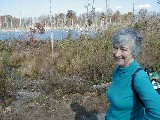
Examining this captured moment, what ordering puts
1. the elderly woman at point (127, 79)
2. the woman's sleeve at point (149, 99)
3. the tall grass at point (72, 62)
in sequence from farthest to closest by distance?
the tall grass at point (72, 62)
the elderly woman at point (127, 79)
the woman's sleeve at point (149, 99)

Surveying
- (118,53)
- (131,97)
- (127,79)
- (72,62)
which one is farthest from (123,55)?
(72,62)

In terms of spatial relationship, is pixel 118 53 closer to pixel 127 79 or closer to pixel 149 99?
pixel 127 79

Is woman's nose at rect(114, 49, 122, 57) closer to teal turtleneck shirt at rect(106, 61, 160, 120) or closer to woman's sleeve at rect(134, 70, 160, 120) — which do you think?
teal turtleneck shirt at rect(106, 61, 160, 120)

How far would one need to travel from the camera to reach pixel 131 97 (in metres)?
2.47

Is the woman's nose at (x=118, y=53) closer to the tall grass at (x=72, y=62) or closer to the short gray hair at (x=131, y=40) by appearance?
the short gray hair at (x=131, y=40)

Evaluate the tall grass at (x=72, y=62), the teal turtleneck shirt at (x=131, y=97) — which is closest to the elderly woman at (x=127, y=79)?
the teal turtleneck shirt at (x=131, y=97)

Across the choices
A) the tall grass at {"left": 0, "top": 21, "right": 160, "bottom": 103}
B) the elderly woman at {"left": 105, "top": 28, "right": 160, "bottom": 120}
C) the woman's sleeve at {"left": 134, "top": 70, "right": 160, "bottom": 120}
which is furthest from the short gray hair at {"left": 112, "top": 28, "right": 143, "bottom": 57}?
the tall grass at {"left": 0, "top": 21, "right": 160, "bottom": 103}

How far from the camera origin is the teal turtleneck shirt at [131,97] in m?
2.28

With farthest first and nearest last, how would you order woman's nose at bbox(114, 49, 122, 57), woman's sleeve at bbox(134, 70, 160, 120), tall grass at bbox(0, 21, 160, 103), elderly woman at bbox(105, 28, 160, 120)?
tall grass at bbox(0, 21, 160, 103)
woman's nose at bbox(114, 49, 122, 57)
elderly woman at bbox(105, 28, 160, 120)
woman's sleeve at bbox(134, 70, 160, 120)

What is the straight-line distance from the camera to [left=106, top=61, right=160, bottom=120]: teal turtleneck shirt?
228 cm

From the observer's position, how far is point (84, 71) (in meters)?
9.53

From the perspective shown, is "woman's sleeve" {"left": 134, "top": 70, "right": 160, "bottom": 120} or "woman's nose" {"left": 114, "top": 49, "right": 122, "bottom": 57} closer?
"woman's sleeve" {"left": 134, "top": 70, "right": 160, "bottom": 120}

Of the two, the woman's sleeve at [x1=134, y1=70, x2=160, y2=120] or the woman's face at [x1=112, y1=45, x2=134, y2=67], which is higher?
the woman's face at [x1=112, y1=45, x2=134, y2=67]

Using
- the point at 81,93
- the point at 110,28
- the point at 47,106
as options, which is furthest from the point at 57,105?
the point at 110,28
